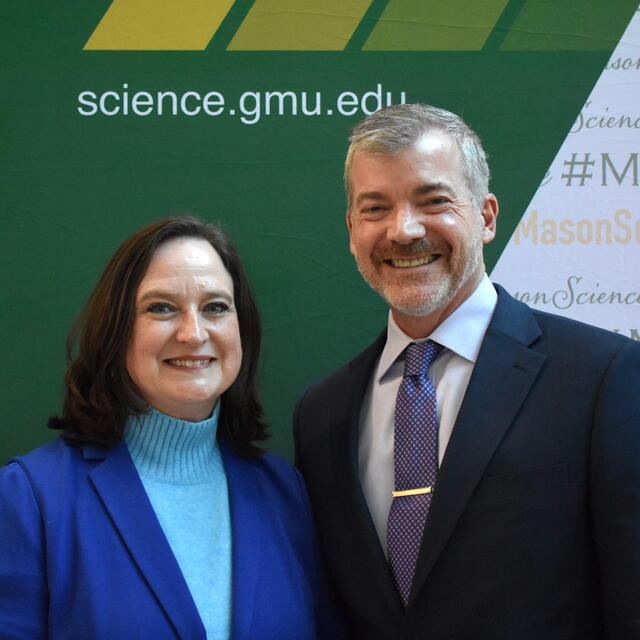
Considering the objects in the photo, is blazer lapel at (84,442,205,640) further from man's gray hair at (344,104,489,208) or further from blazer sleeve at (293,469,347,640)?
man's gray hair at (344,104,489,208)

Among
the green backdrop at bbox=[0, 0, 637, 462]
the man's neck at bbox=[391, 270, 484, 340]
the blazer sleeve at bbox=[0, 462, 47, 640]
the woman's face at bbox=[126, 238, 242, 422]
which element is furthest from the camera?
the green backdrop at bbox=[0, 0, 637, 462]

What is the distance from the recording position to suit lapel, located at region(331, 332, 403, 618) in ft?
5.61

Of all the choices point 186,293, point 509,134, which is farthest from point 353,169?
point 509,134

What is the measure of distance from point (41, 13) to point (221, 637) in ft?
5.74

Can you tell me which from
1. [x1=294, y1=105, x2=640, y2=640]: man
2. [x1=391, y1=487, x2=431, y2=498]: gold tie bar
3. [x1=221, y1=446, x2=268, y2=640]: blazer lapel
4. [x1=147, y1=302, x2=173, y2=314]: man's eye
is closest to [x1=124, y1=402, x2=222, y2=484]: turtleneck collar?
[x1=221, y1=446, x2=268, y2=640]: blazer lapel

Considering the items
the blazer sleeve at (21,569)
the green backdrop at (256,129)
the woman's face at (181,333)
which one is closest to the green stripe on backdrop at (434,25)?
the green backdrop at (256,129)

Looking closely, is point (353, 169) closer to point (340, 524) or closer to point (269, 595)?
point (340, 524)

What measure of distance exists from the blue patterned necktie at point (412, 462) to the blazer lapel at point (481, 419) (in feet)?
0.18

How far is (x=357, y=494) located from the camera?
1.80 meters

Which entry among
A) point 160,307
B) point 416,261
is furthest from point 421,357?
point 160,307

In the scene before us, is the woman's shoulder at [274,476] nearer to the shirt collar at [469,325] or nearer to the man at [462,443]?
the man at [462,443]

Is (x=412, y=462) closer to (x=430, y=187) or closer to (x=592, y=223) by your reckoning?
(x=430, y=187)

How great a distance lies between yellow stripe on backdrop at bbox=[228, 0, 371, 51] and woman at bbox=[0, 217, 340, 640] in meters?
0.74

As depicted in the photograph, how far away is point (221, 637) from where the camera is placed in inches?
65.4
